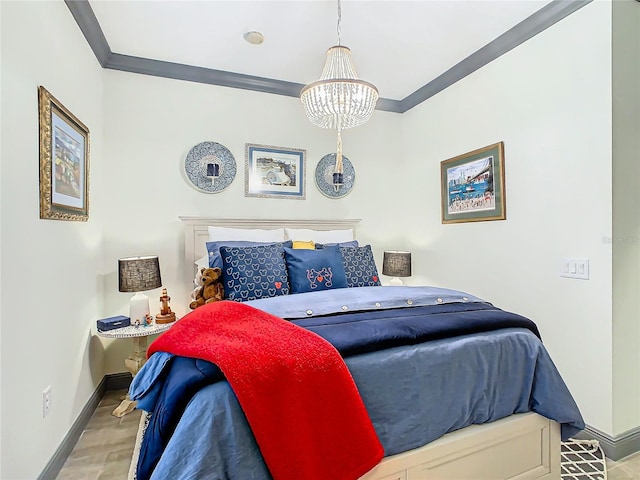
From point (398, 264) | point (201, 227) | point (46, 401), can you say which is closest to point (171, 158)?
point (201, 227)

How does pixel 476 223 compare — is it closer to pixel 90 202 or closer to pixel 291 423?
pixel 291 423

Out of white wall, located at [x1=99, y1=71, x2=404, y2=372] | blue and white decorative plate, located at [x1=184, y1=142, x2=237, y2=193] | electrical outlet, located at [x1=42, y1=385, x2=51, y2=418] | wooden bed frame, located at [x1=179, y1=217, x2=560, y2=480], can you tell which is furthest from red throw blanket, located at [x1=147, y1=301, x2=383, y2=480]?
blue and white decorative plate, located at [x1=184, y1=142, x2=237, y2=193]

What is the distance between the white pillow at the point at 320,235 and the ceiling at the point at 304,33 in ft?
4.67

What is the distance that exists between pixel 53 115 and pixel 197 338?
1.48 metres

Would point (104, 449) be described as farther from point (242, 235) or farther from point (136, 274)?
point (242, 235)

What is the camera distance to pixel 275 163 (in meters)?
3.38

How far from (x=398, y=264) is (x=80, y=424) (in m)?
2.72

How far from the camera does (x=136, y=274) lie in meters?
2.52

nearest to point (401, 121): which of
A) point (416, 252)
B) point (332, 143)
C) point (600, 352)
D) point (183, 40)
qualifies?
point (332, 143)

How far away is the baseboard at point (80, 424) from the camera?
1759 mm

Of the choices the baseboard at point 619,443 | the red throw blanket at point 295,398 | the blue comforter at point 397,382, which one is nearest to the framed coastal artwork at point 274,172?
the blue comforter at point 397,382

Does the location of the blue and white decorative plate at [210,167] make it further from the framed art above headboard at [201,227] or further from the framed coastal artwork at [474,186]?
the framed coastal artwork at [474,186]

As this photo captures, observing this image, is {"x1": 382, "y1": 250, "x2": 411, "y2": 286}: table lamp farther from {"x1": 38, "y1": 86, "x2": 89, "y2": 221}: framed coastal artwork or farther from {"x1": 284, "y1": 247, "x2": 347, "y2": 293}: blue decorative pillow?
{"x1": 38, "y1": 86, "x2": 89, "y2": 221}: framed coastal artwork

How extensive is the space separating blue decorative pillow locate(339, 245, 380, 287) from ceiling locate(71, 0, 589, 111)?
1598 millimetres
